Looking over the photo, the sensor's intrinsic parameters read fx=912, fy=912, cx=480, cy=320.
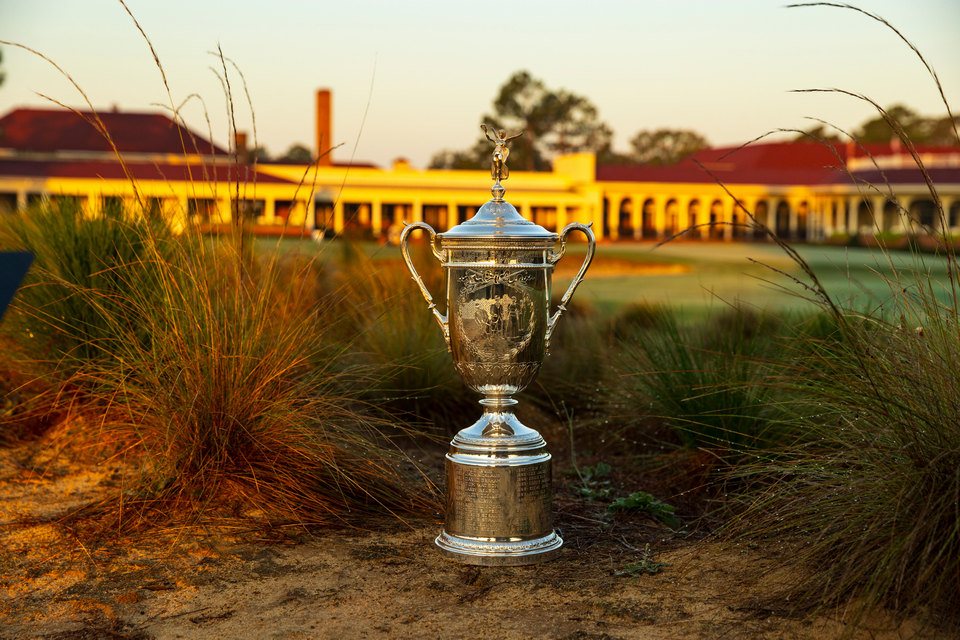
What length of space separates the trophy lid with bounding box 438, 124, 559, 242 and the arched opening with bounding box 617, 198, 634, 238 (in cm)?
3537

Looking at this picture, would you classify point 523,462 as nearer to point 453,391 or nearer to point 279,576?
point 279,576

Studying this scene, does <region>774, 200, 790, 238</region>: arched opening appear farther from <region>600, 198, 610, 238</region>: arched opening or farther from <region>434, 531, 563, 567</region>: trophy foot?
<region>434, 531, 563, 567</region>: trophy foot

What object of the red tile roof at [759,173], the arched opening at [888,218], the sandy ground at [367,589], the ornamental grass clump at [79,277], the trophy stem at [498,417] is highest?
the red tile roof at [759,173]

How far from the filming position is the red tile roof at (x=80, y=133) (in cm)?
3644

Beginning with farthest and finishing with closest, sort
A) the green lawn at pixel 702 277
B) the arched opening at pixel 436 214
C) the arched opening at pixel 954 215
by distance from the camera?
1. the arched opening at pixel 954 215
2. the arched opening at pixel 436 214
3. the green lawn at pixel 702 277

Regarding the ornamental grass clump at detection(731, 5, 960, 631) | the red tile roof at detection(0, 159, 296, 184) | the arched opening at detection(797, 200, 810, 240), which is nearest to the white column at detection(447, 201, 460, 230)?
the red tile roof at detection(0, 159, 296, 184)

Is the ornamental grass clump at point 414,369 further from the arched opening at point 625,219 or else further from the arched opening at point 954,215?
the arched opening at point 954,215

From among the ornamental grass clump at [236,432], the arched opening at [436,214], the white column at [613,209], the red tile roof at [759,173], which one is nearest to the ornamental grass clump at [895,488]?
the ornamental grass clump at [236,432]

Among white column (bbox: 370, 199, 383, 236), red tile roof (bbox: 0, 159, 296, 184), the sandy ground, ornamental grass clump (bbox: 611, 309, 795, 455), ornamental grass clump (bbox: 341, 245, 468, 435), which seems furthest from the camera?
white column (bbox: 370, 199, 383, 236)

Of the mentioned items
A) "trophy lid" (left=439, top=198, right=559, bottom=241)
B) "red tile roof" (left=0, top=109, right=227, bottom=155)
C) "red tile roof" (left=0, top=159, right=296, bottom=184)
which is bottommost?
"trophy lid" (left=439, top=198, right=559, bottom=241)

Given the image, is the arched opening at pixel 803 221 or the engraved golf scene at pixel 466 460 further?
the arched opening at pixel 803 221

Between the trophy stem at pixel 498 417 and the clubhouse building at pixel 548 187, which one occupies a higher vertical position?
the clubhouse building at pixel 548 187

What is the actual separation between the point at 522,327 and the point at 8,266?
6.14 feet

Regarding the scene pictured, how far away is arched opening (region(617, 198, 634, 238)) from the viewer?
128 ft
